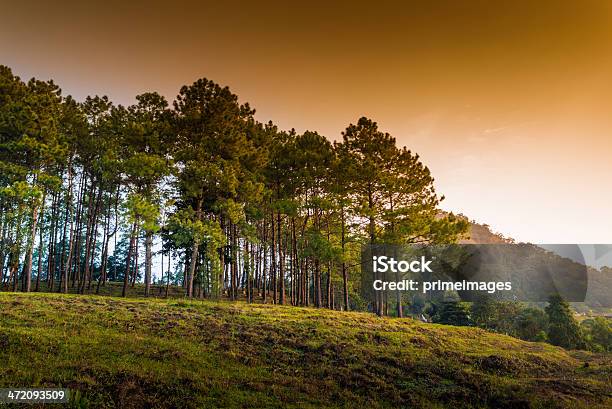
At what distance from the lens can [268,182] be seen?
112ft

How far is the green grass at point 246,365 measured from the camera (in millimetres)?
9539

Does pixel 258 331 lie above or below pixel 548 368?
above

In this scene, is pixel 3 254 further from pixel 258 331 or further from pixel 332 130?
pixel 332 130

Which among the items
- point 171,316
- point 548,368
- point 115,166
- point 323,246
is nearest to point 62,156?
point 115,166

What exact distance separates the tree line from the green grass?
9354 mm

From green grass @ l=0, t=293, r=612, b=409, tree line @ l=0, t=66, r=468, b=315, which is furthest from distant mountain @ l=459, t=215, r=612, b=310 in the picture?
green grass @ l=0, t=293, r=612, b=409

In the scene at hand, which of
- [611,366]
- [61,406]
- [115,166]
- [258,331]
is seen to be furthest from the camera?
[115,166]

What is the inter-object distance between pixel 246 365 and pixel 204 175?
17.3m

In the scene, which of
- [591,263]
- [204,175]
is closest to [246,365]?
[204,175]

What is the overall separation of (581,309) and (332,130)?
7096 centimetres

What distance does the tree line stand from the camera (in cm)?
2659

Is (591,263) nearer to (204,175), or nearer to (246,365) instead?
(204,175)

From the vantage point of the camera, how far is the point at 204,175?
2700 centimetres

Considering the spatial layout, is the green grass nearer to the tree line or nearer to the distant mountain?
the tree line
